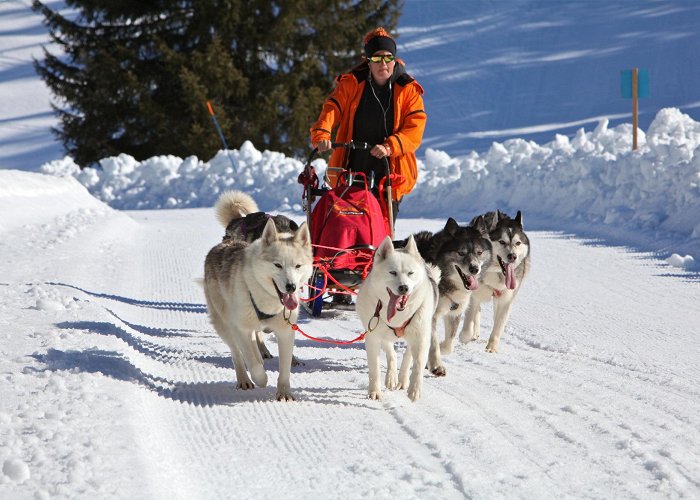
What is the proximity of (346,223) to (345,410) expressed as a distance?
1658mm

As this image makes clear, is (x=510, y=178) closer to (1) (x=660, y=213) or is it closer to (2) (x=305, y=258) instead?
(1) (x=660, y=213)

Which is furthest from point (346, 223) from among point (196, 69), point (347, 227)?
point (196, 69)

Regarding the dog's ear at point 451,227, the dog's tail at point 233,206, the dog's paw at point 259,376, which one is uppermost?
the dog's tail at point 233,206

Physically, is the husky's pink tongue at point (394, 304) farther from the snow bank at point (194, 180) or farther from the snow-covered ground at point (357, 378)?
the snow bank at point (194, 180)

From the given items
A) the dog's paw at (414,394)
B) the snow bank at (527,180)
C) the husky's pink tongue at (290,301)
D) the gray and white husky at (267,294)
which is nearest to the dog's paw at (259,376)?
the gray and white husky at (267,294)

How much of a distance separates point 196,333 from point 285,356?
2.07 meters

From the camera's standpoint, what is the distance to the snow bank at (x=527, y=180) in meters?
11.7

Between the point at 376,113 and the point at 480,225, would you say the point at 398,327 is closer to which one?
the point at 480,225

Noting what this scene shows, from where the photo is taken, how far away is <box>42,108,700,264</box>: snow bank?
11664mm

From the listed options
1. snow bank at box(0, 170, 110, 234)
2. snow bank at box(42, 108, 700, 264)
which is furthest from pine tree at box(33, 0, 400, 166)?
snow bank at box(0, 170, 110, 234)

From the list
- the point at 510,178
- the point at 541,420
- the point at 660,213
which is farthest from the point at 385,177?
the point at 510,178

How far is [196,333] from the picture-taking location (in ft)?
21.6

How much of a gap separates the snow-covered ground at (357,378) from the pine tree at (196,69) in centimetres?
1201

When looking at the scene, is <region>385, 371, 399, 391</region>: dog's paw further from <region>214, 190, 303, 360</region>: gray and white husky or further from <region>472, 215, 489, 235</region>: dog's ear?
<region>472, 215, 489, 235</region>: dog's ear
